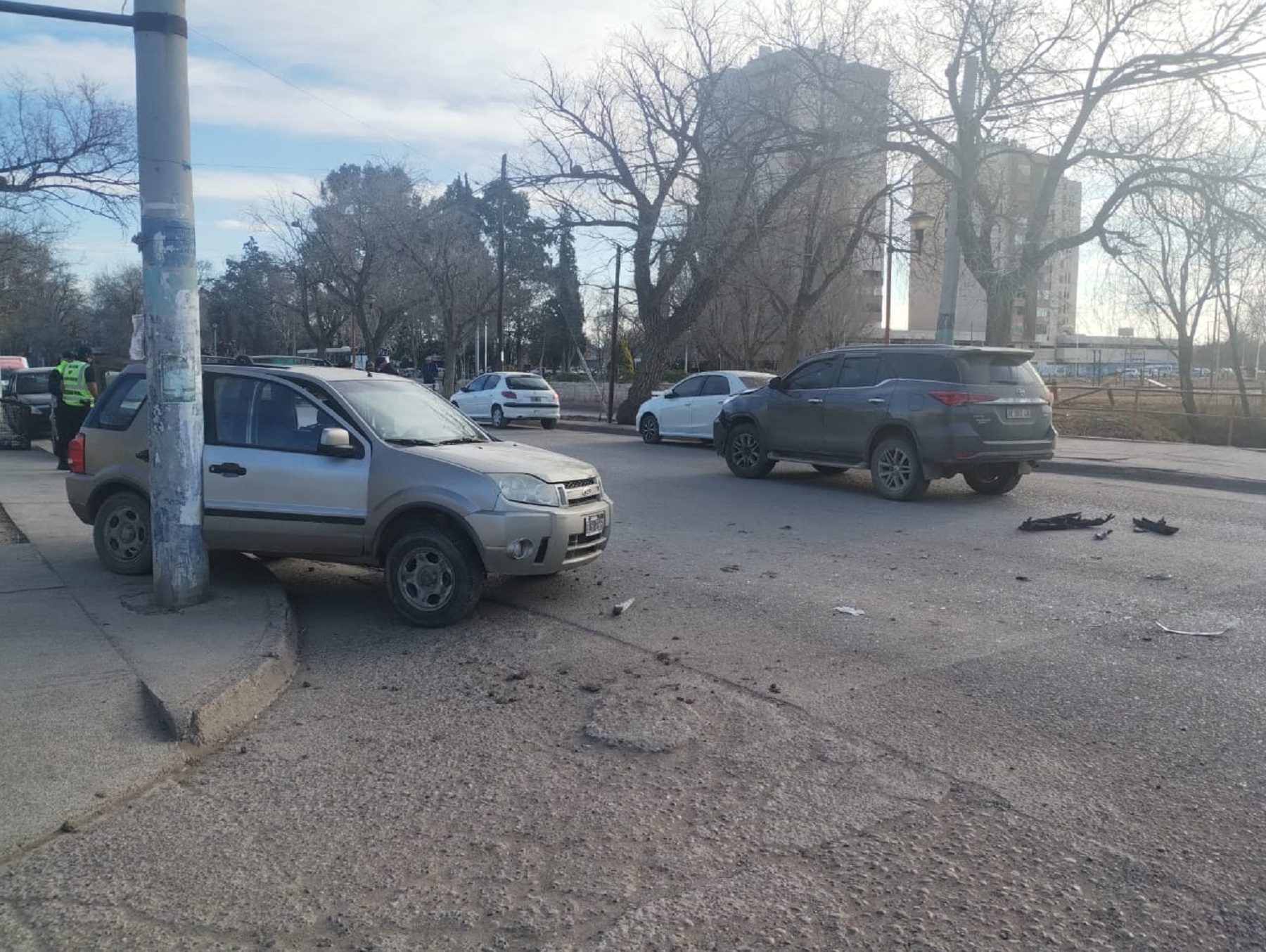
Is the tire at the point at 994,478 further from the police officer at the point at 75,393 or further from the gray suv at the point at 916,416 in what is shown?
the police officer at the point at 75,393

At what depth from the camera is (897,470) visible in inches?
506

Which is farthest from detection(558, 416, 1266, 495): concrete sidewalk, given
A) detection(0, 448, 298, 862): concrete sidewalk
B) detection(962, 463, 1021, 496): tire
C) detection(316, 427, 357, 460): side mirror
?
detection(0, 448, 298, 862): concrete sidewalk

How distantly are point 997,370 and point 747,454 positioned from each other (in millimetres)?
3885

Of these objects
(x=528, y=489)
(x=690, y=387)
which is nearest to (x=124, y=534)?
(x=528, y=489)

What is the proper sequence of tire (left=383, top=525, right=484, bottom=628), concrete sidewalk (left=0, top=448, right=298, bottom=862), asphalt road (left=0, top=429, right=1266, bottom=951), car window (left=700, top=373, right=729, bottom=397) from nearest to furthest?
asphalt road (left=0, top=429, right=1266, bottom=951) → concrete sidewalk (left=0, top=448, right=298, bottom=862) → tire (left=383, top=525, right=484, bottom=628) → car window (left=700, top=373, right=729, bottom=397)

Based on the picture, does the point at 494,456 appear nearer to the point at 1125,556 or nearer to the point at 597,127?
the point at 1125,556

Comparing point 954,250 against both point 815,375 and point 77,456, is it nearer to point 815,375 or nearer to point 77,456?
point 815,375

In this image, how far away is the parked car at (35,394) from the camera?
74.4 ft

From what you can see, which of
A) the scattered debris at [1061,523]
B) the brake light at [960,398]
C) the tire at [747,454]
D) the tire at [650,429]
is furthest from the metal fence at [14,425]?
the scattered debris at [1061,523]

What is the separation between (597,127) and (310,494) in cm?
2263

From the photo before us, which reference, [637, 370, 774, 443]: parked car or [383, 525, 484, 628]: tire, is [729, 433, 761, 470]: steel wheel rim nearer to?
[637, 370, 774, 443]: parked car

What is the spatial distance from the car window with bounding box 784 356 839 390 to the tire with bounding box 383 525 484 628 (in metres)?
8.10

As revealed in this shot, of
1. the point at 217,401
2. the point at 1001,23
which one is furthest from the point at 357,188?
the point at 217,401

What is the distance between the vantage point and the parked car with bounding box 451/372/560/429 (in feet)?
94.3
